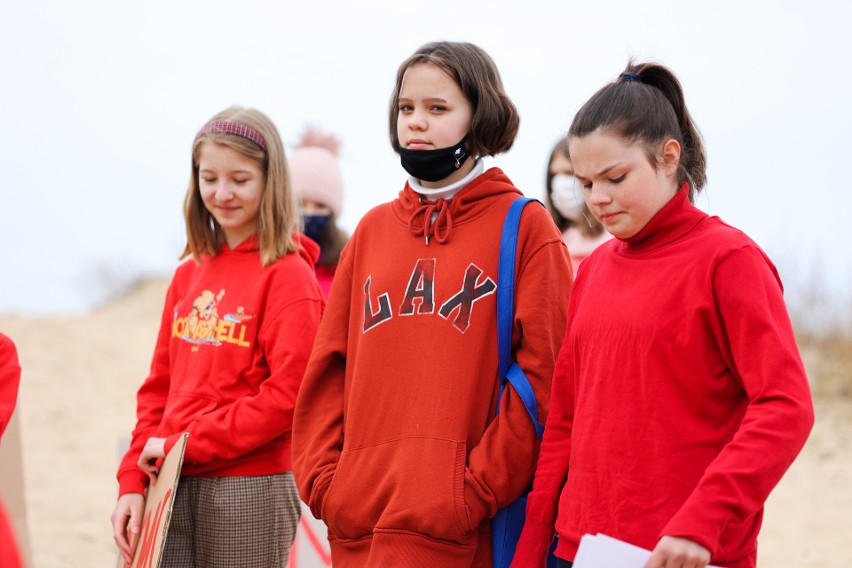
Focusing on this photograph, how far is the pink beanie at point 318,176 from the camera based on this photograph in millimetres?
5031

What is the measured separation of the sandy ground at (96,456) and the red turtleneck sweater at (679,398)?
339 centimetres

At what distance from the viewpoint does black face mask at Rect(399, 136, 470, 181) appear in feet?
10.0

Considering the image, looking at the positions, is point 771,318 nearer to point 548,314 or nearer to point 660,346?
point 660,346

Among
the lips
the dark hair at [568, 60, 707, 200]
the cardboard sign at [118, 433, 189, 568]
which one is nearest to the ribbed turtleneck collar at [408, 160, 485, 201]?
the lips

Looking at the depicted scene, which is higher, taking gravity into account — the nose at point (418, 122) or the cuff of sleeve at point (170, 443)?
the nose at point (418, 122)

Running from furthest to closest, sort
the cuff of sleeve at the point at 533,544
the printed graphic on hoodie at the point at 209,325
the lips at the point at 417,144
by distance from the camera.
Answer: the printed graphic on hoodie at the point at 209,325 < the lips at the point at 417,144 < the cuff of sleeve at the point at 533,544

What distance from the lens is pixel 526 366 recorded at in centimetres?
291

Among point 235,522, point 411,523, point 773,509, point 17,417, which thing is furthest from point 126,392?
point 411,523

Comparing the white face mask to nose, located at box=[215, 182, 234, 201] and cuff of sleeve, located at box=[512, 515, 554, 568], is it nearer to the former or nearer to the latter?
nose, located at box=[215, 182, 234, 201]

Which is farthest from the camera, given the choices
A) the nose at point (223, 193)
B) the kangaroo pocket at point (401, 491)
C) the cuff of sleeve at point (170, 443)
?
the nose at point (223, 193)

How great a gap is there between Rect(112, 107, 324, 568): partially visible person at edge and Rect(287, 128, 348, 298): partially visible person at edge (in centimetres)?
97

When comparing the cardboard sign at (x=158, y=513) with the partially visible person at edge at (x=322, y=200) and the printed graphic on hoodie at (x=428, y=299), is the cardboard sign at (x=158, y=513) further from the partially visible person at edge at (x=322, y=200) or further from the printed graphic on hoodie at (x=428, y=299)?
the partially visible person at edge at (x=322, y=200)

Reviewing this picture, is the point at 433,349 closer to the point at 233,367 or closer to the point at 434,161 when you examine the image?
the point at 434,161

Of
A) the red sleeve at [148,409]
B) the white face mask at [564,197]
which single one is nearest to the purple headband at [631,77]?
the white face mask at [564,197]
